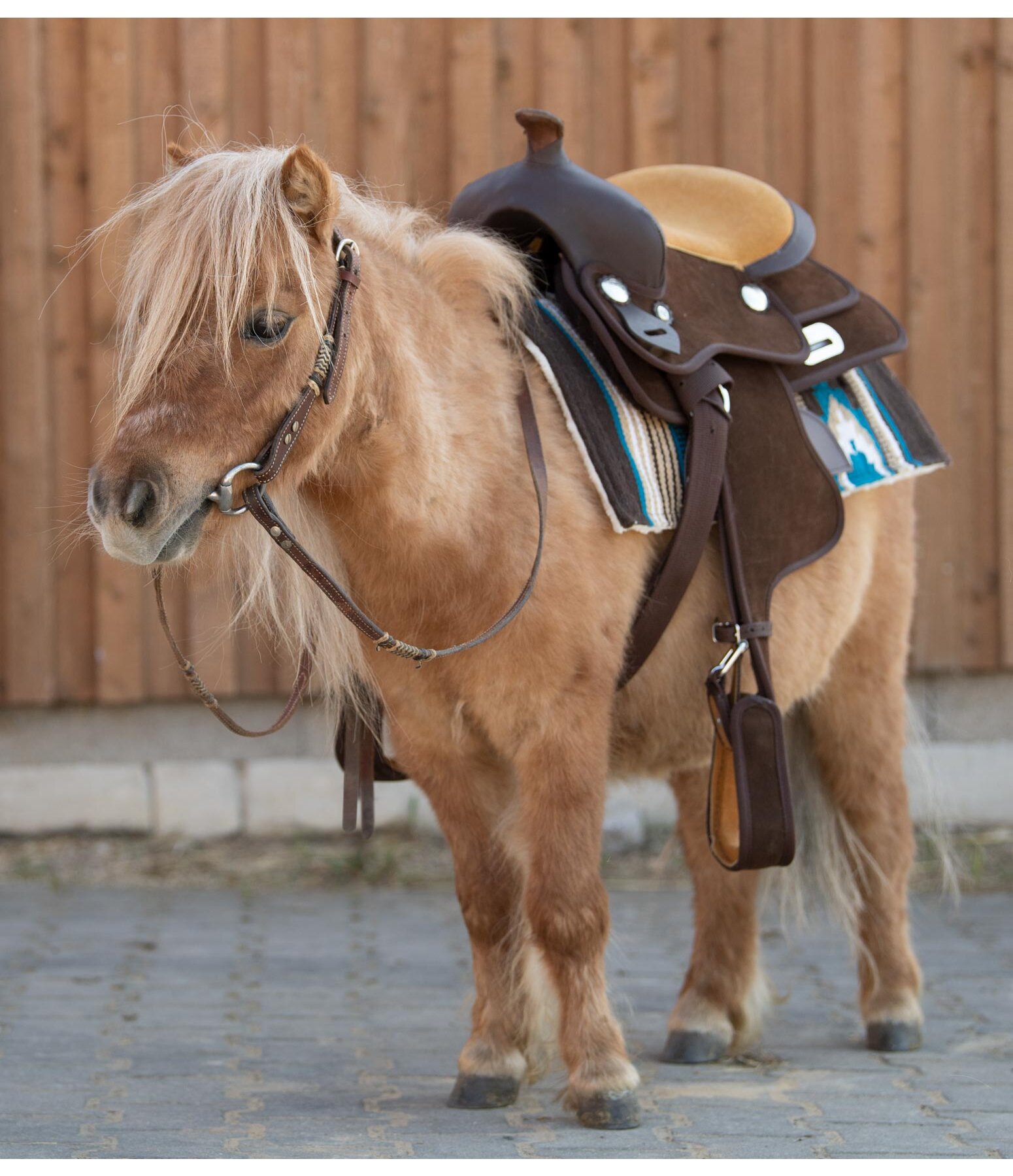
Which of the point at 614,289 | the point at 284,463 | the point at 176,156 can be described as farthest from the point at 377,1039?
the point at 176,156

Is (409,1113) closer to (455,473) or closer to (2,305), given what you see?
(455,473)

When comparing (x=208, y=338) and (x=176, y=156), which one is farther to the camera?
(x=176, y=156)

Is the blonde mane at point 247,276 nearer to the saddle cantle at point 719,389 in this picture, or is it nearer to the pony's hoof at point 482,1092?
the saddle cantle at point 719,389

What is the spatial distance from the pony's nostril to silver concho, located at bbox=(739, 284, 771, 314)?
1.66 meters

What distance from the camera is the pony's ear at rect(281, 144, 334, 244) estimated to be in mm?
2293

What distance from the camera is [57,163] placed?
5.29m

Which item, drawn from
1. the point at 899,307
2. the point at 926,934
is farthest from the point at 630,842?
the point at 899,307

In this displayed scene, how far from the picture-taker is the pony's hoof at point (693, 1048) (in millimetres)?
3320

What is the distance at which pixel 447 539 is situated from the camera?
259 cm

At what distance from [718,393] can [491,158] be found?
277cm

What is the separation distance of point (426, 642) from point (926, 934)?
2.67 meters

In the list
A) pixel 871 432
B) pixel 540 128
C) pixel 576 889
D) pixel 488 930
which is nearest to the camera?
pixel 576 889

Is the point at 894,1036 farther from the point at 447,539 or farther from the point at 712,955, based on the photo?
the point at 447,539

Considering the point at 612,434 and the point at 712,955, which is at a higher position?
the point at 612,434
